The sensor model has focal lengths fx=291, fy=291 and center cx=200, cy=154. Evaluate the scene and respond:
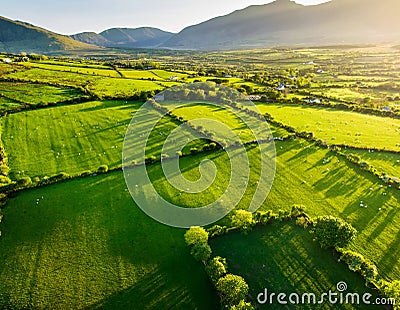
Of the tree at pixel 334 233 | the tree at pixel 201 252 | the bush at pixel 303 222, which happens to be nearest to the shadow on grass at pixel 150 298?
the tree at pixel 201 252

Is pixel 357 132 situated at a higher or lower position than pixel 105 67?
lower

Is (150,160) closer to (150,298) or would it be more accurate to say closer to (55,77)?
(150,298)

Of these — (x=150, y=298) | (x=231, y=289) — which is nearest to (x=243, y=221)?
(x=231, y=289)

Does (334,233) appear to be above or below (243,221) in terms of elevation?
above

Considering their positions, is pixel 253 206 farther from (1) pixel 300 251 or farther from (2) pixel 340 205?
(2) pixel 340 205

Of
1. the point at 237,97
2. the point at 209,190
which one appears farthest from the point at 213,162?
the point at 237,97
